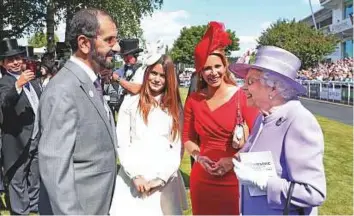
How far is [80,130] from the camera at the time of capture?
2244mm

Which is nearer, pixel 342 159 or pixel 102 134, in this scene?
pixel 102 134

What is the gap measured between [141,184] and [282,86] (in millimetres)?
1395

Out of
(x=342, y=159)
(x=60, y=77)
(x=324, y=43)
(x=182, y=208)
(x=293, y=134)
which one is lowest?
(x=342, y=159)

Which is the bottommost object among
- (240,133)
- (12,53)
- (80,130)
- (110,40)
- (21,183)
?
(21,183)

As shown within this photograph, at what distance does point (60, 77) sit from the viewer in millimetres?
2314

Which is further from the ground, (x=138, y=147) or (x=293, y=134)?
(x=293, y=134)

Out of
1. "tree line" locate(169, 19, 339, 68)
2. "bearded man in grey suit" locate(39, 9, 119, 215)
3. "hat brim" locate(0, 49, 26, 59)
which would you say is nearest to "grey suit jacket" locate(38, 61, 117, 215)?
"bearded man in grey suit" locate(39, 9, 119, 215)

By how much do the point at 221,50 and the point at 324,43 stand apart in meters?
46.0

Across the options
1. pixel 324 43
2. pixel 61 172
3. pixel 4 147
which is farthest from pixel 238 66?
pixel 324 43

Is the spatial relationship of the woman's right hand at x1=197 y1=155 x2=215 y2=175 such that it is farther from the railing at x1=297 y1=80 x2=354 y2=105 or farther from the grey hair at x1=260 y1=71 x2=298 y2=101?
the railing at x1=297 y1=80 x2=354 y2=105

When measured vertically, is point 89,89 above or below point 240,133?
above

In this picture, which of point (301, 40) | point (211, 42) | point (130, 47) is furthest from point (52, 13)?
point (301, 40)

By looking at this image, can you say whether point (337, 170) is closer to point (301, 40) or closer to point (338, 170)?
point (338, 170)

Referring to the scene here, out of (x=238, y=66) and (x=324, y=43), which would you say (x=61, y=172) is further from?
(x=324, y=43)
